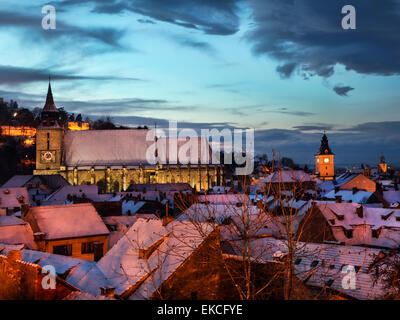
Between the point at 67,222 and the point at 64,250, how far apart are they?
2.01m

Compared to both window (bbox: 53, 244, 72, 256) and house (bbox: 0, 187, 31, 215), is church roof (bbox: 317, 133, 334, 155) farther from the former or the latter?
window (bbox: 53, 244, 72, 256)

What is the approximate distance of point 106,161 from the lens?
8662 centimetres

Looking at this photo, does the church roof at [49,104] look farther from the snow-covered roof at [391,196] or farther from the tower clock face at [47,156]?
the snow-covered roof at [391,196]

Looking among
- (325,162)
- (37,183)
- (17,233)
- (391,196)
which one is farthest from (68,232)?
(325,162)

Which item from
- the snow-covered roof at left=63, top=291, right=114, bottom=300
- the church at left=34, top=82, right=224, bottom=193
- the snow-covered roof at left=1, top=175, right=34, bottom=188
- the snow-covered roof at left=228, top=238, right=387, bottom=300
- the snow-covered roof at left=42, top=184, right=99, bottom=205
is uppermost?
the church at left=34, top=82, right=224, bottom=193

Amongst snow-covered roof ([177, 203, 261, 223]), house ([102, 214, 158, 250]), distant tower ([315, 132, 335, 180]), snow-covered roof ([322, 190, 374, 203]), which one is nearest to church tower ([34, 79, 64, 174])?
house ([102, 214, 158, 250])

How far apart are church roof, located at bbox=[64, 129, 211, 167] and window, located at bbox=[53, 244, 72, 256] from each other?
60.1 metres

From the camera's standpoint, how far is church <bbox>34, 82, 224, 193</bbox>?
8419 centimetres

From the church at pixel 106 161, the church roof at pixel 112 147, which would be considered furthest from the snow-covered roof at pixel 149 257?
the church roof at pixel 112 147

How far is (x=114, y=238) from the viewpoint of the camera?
29.1 metres

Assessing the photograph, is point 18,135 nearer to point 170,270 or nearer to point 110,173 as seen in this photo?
point 110,173

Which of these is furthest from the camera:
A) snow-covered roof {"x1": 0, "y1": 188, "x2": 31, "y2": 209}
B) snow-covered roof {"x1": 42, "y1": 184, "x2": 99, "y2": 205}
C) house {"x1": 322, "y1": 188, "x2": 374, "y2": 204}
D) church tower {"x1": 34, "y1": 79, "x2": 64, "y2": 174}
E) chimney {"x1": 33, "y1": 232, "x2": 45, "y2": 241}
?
church tower {"x1": 34, "y1": 79, "x2": 64, "y2": 174}

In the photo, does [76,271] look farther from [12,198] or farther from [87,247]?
[12,198]
